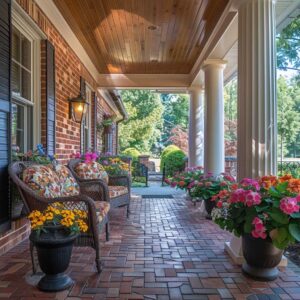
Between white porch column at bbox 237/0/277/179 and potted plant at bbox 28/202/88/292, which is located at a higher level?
white porch column at bbox 237/0/277/179

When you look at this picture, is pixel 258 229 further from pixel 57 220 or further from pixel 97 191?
pixel 97 191

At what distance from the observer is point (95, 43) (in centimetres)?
534

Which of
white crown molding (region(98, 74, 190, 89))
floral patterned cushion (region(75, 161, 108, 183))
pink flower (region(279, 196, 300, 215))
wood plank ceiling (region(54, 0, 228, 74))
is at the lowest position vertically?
pink flower (region(279, 196, 300, 215))

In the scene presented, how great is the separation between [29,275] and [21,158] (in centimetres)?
129

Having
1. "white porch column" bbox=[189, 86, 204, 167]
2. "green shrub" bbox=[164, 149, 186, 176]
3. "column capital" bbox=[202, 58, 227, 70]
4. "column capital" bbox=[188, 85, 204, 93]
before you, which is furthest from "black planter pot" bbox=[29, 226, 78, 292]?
"green shrub" bbox=[164, 149, 186, 176]

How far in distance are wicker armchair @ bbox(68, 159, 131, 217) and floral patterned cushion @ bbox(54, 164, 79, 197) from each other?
209mm

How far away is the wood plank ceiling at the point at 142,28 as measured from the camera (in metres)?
3.88

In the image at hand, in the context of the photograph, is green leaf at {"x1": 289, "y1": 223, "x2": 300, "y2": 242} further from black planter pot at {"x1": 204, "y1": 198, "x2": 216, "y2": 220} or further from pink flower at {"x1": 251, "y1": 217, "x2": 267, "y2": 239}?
black planter pot at {"x1": 204, "y1": 198, "x2": 216, "y2": 220}

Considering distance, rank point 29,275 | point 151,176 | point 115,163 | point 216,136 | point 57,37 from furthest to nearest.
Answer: point 151,176, point 115,163, point 216,136, point 57,37, point 29,275

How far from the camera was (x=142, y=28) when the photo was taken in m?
4.61

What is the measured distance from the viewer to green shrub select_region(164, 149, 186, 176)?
40.6ft

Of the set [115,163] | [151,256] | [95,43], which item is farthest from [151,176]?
[151,256]

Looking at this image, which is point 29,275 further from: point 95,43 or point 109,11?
point 95,43

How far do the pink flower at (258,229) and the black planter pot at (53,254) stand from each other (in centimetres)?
127
